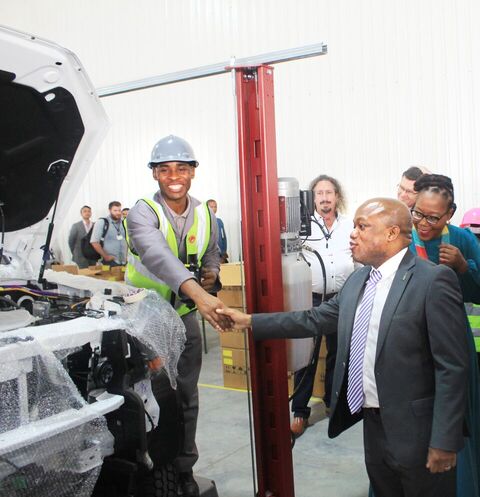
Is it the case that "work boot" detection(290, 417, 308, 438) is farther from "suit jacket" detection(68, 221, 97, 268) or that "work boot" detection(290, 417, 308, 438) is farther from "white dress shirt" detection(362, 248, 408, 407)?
"suit jacket" detection(68, 221, 97, 268)

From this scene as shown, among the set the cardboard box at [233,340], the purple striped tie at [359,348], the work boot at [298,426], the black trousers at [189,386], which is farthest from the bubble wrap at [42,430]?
the cardboard box at [233,340]

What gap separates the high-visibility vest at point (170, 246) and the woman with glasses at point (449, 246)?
1012mm

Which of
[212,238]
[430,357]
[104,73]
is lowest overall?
[430,357]

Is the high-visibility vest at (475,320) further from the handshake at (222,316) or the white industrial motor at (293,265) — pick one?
the handshake at (222,316)

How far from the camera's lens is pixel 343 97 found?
787cm

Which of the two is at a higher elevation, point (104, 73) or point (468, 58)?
point (104, 73)

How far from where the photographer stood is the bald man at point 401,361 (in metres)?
1.92

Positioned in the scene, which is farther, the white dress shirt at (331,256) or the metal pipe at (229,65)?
the white dress shirt at (331,256)

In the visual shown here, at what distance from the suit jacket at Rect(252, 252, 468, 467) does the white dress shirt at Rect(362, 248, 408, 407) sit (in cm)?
4

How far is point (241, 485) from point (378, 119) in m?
5.68

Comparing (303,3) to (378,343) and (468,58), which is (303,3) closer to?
(468,58)

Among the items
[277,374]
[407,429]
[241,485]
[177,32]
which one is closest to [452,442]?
[407,429]

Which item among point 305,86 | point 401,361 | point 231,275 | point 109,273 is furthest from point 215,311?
point 305,86

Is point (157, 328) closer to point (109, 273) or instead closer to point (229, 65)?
point (229, 65)
